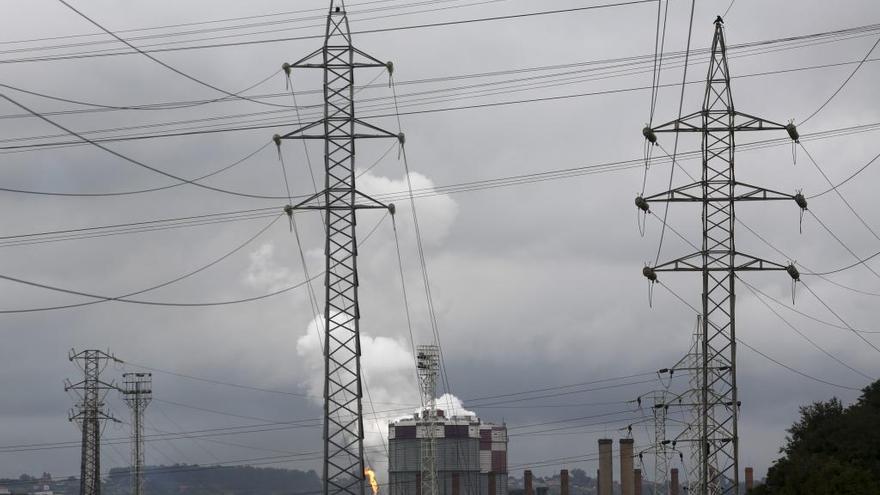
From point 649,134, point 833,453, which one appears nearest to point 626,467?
point 833,453

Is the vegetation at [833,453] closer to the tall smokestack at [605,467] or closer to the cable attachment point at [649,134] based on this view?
the cable attachment point at [649,134]

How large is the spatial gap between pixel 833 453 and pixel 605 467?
105 m

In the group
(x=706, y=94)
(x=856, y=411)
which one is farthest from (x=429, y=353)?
(x=706, y=94)

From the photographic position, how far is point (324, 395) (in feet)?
151

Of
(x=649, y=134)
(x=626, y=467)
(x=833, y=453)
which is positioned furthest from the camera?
(x=626, y=467)

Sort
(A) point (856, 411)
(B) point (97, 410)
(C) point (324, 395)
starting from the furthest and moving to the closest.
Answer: (B) point (97, 410) < (A) point (856, 411) < (C) point (324, 395)

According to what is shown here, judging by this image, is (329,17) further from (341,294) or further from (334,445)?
(334,445)

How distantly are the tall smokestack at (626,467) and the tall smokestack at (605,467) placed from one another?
2217mm

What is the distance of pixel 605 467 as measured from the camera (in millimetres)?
176125

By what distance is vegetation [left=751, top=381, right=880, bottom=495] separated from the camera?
2174 inches

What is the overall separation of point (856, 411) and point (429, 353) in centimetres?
5736

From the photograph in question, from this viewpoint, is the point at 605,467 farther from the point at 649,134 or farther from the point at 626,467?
the point at 649,134

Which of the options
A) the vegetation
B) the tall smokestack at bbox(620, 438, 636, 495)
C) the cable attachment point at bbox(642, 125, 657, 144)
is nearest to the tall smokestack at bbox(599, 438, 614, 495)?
the tall smokestack at bbox(620, 438, 636, 495)

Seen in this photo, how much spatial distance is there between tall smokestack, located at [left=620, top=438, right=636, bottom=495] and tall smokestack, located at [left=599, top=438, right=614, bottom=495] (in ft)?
7.27
